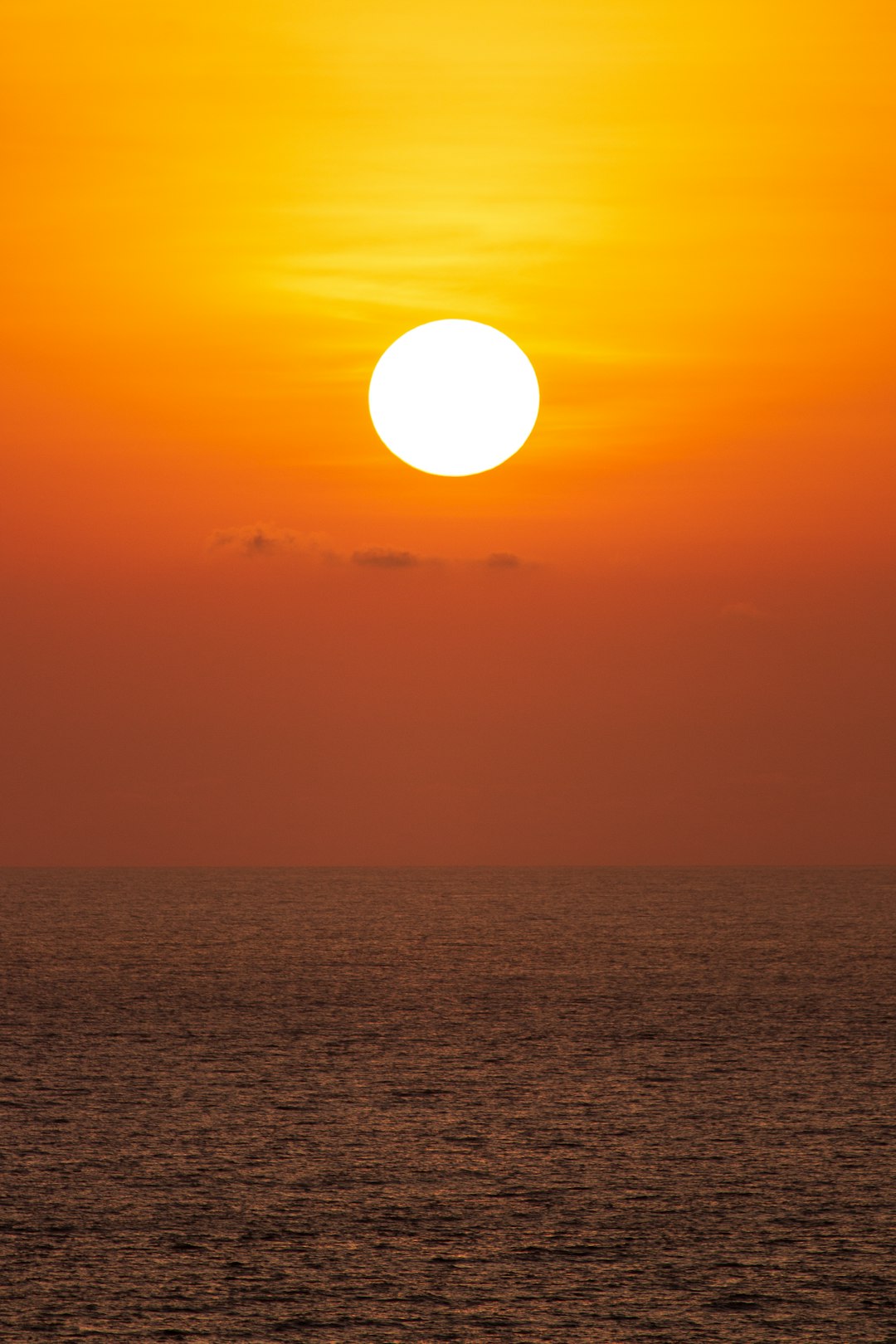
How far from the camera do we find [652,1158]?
4997 centimetres

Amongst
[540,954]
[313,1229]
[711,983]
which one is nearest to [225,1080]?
[313,1229]

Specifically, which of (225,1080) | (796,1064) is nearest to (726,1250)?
(225,1080)

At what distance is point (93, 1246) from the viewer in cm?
3825

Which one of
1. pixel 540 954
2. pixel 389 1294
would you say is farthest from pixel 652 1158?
pixel 540 954

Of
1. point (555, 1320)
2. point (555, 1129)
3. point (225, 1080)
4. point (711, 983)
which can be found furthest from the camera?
point (711, 983)

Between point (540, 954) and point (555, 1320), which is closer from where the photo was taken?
point (555, 1320)

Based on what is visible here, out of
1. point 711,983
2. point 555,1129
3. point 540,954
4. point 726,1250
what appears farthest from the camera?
point 540,954

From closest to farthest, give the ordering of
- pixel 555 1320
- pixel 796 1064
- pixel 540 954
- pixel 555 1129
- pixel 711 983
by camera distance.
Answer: pixel 555 1320, pixel 555 1129, pixel 796 1064, pixel 711 983, pixel 540 954

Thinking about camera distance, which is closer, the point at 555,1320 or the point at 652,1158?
the point at 555,1320

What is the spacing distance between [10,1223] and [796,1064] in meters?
45.0

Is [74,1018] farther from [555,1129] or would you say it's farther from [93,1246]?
[93,1246]

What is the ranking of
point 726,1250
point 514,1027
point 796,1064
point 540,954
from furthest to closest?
point 540,954
point 514,1027
point 796,1064
point 726,1250

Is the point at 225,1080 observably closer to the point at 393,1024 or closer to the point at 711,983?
the point at 393,1024

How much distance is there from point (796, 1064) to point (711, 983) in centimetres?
5741
